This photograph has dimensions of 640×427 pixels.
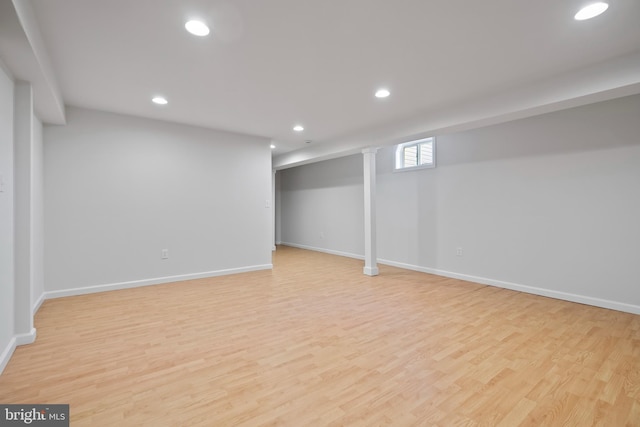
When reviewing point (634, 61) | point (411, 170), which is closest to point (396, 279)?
point (411, 170)

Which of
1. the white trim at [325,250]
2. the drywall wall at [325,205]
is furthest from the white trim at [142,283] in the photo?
the drywall wall at [325,205]

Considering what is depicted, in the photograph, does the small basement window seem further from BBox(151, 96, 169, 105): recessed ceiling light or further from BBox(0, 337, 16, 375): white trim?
BBox(0, 337, 16, 375): white trim

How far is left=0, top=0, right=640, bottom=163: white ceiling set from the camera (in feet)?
6.20

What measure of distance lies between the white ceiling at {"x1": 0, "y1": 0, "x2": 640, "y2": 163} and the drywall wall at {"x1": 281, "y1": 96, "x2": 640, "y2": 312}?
1.03 m

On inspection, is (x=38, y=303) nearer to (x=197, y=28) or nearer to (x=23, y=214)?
(x=23, y=214)

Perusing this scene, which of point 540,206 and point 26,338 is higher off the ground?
point 540,206

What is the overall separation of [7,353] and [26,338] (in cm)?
29

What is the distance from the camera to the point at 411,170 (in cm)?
524

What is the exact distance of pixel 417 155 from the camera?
5.25 m

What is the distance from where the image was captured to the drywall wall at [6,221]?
2.09 m

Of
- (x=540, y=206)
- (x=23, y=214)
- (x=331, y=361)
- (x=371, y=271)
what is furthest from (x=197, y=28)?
(x=540, y=206)

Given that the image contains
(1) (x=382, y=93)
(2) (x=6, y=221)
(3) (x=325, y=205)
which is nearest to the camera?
(2) (x=6, y=221)

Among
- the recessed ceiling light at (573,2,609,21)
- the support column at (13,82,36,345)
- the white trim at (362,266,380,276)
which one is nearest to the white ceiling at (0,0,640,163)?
the recessed ceiling light at (573,2,609,21)

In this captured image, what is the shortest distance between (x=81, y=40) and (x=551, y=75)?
408 centimetres
